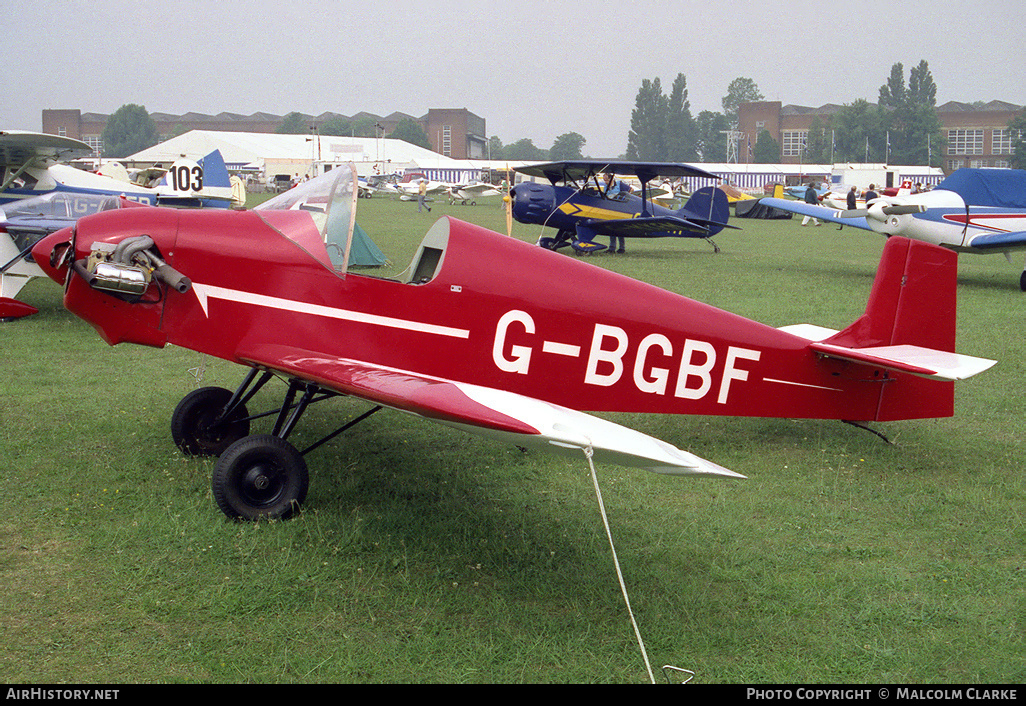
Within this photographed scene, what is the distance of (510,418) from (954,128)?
168285 millimetres

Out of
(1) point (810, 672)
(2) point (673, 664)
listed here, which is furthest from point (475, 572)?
(1) point (810, 672)

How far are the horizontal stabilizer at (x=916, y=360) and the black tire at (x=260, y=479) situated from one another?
11.1 feet

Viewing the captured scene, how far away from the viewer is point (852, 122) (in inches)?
5477

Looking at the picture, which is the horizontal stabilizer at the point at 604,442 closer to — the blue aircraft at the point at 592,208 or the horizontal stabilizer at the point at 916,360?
the horizontal stabilizer at the point at 916,360

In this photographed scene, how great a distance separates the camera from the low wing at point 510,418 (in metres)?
3.05

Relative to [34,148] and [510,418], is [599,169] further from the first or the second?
[510,418]

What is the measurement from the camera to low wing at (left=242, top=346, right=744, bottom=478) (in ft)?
10.0

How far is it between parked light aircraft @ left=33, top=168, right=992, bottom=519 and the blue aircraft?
1535 cm

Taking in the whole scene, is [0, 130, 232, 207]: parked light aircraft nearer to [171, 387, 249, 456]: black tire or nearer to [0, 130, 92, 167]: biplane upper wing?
[0, 130, 92, 167]: biplane upper wing

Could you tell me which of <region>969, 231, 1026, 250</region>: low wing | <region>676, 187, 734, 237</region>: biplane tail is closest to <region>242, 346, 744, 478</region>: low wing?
<region>969, 231, 1026, 250</region>: low wing

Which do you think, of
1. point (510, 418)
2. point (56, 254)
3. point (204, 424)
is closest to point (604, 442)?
point (510, 418)

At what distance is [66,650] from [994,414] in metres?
6.76

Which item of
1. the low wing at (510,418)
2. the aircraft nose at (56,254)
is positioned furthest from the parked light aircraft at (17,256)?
the low wing at (510,418)

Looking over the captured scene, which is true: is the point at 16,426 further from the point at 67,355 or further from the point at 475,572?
the point at 475,572
